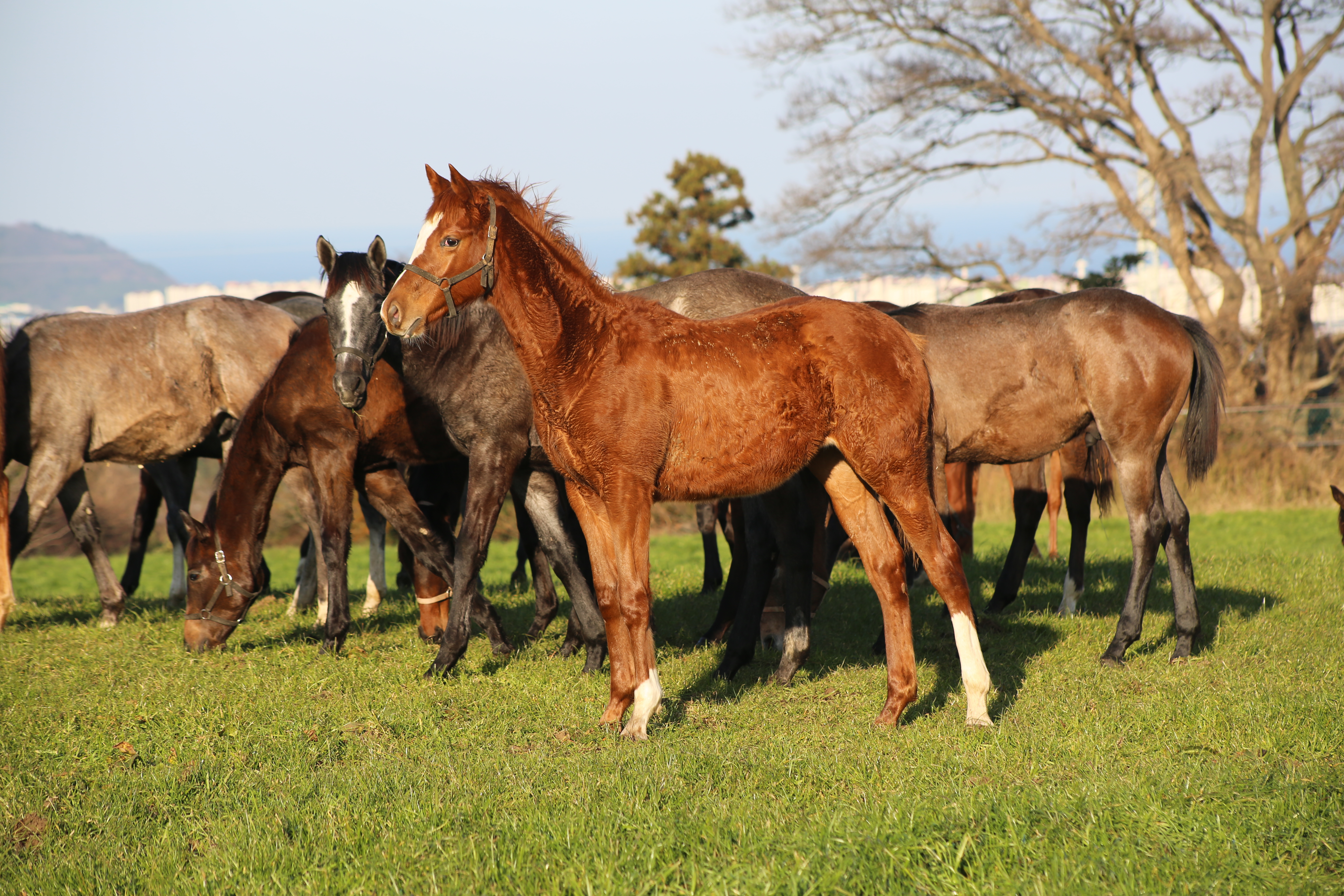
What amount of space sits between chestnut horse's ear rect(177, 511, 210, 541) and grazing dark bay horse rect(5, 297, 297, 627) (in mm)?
1356

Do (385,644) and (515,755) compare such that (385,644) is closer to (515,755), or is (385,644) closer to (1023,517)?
(515,755)

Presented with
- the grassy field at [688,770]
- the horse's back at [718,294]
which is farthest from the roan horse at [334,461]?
the horse's back at [718,294]

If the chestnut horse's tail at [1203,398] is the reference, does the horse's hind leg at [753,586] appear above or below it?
below

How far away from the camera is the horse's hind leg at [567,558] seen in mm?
6184

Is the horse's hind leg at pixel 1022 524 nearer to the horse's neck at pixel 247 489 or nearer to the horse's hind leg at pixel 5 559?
the horse's neck at pixel 247 489

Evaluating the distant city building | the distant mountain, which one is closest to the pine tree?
the distant city building

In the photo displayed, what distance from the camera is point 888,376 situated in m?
4.72

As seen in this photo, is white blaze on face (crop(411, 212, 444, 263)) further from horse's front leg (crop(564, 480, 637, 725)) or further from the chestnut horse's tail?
the chestnut horse's tail

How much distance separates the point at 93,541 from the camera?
8.30 metres

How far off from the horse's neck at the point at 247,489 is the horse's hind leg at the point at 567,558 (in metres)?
1.85

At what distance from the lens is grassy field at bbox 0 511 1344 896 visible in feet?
10.8

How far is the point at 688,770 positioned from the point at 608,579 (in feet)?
3.09

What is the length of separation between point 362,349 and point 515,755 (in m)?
2.71

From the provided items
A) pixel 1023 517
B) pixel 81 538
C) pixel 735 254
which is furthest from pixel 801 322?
pixel 735 254
